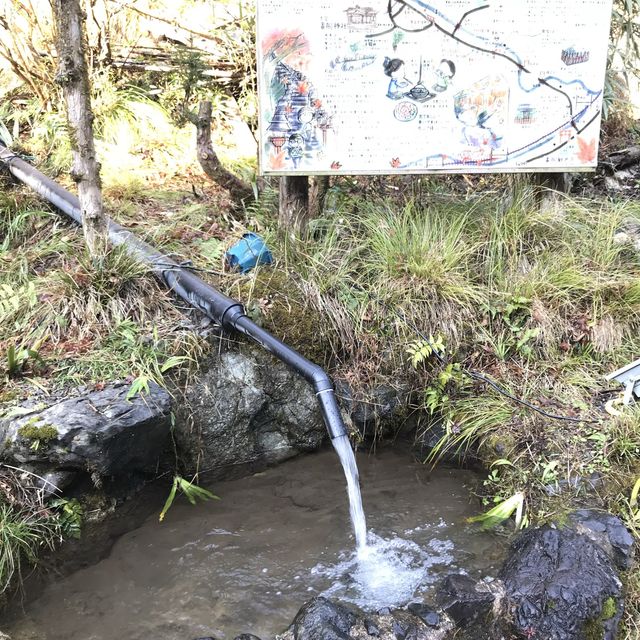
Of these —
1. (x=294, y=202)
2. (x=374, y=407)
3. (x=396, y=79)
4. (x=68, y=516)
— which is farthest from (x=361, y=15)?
(x=68, y=516)

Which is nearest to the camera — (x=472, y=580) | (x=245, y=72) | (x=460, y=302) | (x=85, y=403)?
(x=472, y=580)

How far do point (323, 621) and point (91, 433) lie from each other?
4.80 ft

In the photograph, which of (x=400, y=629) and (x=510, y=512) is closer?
(x=400, y=629)

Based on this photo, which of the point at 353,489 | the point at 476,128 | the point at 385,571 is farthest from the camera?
the point at 476,128

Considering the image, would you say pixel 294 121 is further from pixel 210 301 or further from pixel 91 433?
pixel 91 433

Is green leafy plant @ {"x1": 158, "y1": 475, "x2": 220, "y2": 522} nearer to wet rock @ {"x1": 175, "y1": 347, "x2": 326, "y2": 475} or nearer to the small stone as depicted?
wet rock @ {"x1": 175, "y1": 347, "x2": 326, "y2": 475}

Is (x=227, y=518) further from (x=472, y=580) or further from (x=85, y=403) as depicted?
(x=472, y=580)

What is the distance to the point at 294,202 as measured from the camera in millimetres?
4500

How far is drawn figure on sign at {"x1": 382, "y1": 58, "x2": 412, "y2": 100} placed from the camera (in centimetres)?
407

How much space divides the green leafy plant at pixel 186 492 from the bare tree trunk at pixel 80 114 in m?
1.50

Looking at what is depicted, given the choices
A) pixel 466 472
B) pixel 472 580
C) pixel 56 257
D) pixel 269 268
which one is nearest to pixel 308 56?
pixel 269 268

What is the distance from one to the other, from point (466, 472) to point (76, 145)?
3144mm

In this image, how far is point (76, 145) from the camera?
3.70 metres

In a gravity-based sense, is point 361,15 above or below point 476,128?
above
